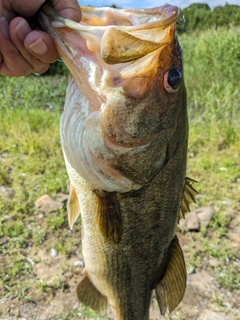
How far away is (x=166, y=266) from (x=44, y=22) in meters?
1.19

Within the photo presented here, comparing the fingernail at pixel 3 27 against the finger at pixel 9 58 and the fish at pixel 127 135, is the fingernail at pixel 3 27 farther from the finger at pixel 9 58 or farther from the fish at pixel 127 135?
the fish at pixel 127 135

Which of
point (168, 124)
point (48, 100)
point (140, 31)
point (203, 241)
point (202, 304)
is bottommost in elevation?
point (48, 100)

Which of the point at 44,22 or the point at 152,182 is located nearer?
the point at 44,22

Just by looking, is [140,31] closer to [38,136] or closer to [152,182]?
[152,182]

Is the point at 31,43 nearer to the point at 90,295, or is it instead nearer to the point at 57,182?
the point at 90,295

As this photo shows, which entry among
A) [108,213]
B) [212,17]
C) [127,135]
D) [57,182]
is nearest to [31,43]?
[127,135]

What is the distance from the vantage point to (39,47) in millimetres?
1469

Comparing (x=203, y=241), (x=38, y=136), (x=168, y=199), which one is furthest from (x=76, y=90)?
(x=38, y=136)

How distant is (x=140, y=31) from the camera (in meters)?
1.29

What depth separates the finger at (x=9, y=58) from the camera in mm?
1560

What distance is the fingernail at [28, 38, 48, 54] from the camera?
56.7 inches

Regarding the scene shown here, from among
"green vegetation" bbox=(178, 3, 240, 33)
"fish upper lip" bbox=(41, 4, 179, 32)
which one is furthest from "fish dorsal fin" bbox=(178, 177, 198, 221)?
"green vegetation" bbox=(178, 3, 240, 33)

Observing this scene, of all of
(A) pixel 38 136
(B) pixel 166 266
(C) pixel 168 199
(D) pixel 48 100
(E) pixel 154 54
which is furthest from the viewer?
(D) pixel 48 100

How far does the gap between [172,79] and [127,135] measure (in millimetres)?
249
